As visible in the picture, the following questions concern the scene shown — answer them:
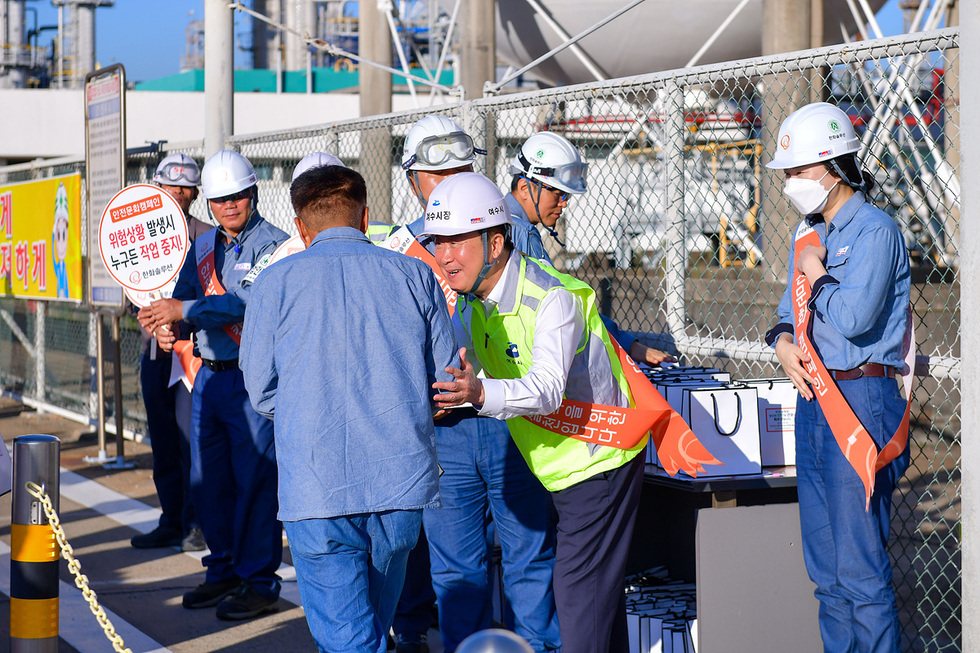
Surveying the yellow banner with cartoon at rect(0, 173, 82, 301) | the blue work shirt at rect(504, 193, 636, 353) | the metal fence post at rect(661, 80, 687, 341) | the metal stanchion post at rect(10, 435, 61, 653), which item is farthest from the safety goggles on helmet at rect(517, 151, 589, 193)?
the yellow banner with cartoon at rect(0, 173, 82, 301)

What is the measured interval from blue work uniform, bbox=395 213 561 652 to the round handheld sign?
9.21 ft

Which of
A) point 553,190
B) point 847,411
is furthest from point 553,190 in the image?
point 847,411

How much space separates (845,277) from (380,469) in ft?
5.87

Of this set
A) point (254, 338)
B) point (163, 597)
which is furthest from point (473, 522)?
point (163, 597)

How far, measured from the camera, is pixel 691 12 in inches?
595

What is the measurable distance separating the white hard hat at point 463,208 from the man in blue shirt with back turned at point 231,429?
193 centimetres

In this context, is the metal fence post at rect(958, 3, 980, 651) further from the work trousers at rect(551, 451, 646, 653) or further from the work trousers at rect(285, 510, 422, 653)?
the work trousers at rect(285, 510, 422, 653)

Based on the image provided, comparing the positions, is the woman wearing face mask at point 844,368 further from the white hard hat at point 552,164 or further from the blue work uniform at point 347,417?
the blue work uniform at point 347,417

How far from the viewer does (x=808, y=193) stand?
3887 millimetres

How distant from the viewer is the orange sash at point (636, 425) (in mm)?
3756

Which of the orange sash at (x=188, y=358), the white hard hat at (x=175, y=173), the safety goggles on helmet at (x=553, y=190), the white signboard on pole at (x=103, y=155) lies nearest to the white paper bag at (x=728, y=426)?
the safety goggles on helmet at (x=553, y=190)

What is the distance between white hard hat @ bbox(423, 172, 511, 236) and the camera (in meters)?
3.57

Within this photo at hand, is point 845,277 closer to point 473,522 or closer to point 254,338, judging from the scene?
point 473,522

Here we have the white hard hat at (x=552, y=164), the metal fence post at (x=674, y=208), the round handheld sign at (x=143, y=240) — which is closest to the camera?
the white hard hat at (x=552, y=164)
